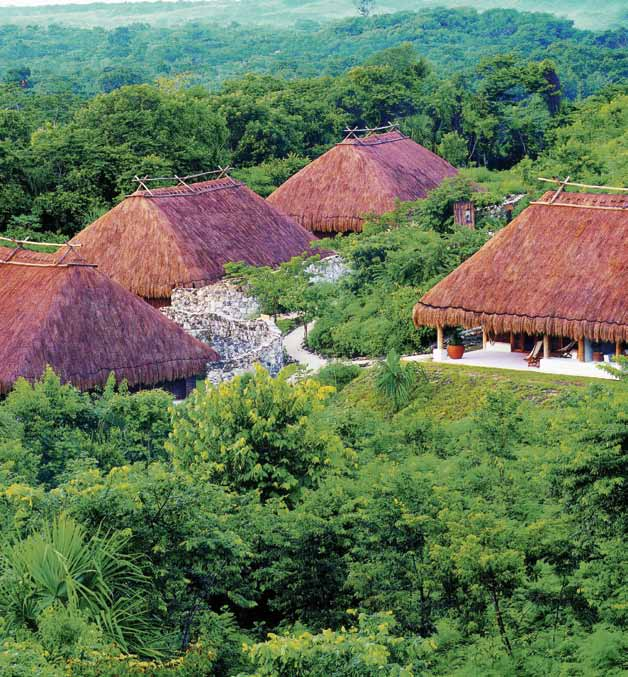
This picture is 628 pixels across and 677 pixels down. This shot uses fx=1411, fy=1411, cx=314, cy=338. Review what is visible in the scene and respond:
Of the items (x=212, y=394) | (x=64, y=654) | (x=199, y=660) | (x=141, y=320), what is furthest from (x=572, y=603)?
(x=141, y=320)

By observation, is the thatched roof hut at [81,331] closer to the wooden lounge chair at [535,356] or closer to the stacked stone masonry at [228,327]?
the stacked stone masonry at [228,327]

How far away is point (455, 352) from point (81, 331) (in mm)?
Result: 6681

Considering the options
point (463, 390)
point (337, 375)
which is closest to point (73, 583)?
point (463, 390)

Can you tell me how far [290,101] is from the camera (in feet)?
178

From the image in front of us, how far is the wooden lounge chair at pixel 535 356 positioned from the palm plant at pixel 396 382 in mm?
1883

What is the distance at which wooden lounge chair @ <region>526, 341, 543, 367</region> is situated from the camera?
22.7 m

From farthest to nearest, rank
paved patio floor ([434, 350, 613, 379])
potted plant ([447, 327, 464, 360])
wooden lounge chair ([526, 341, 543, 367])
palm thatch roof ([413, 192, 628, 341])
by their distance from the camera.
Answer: potted plant ([447, 327, 464, 360]) → wooden lounge chair ([526, 341, 543, 367]) → paved patio floor ([434, 350, 613, 379]) → palm thatch roof ([413, 192, 628, 341])

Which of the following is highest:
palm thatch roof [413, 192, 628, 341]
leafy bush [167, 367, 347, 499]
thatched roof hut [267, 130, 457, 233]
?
leafy bush [167, 367, 347, 499]

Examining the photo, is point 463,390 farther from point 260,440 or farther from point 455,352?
point 260,440

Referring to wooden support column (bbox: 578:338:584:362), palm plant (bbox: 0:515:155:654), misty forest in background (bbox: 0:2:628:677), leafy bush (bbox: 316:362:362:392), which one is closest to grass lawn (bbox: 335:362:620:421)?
misty forest in background (bbox: 0:2:628:677)

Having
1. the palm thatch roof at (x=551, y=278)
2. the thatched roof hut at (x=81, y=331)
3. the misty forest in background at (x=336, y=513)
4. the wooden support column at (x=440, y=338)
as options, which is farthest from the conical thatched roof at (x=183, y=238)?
the palm thatch roof at (x=551, y=278)

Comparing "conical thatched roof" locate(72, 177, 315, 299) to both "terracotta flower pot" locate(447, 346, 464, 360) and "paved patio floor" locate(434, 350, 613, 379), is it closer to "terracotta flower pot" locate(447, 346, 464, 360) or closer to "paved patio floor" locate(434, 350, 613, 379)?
"terracotta flower pot" locate(447, 346, 464, 360)

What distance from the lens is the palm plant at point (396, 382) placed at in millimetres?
22531

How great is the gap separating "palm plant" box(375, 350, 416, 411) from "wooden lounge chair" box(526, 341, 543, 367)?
6.18ft
